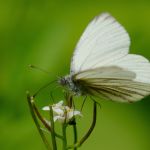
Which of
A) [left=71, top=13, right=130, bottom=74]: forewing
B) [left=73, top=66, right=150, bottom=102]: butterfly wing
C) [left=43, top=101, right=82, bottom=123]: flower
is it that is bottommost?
[left=43, top=101, right=82, bottom=123]: flower

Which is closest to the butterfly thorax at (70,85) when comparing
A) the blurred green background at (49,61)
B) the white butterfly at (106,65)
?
the white butterfly at (106,65)

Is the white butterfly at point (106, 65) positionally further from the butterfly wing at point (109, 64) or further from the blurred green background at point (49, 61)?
the blurred green background at point (49, 61)

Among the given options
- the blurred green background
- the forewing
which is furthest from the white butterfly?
the blurred green background

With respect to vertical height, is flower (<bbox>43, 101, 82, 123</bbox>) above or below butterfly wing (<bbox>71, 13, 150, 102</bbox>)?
below

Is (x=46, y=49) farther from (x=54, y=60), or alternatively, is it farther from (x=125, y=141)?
(x=125, y=141)

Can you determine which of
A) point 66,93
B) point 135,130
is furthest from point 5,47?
point 66,93

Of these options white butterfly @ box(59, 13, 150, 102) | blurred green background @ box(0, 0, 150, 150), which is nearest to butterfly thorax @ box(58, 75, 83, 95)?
white butterfly @ box(59, 13, 150, 102)

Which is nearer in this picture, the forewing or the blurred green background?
the forewing

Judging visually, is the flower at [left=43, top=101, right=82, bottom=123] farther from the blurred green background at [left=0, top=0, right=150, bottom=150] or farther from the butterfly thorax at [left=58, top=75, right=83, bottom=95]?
the blurred green background at [left=0, top=0, right=150, bottom=150]
